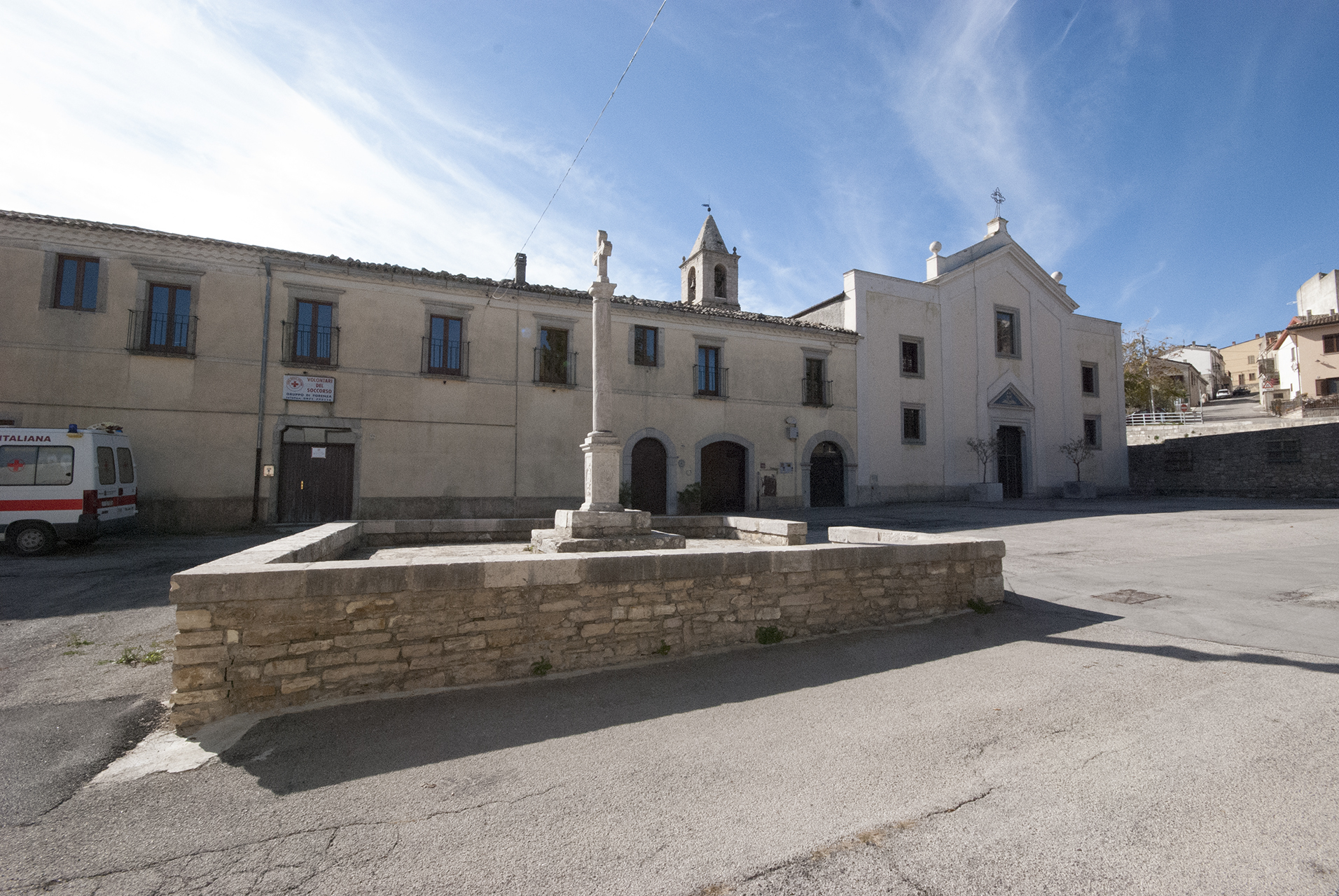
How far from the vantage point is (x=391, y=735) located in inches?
141

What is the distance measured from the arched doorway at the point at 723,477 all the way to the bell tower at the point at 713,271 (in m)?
7.36

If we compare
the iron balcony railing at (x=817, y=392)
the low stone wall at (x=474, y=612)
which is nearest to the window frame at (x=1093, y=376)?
the iron balcony railing at (x=817, y=392)

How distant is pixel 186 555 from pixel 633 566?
29.6 feet

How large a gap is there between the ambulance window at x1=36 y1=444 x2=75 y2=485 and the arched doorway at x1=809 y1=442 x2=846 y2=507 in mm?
17413

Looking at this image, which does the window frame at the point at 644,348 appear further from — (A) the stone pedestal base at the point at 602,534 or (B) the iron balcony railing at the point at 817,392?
(A) the stone pedestal base at the point at 602,534

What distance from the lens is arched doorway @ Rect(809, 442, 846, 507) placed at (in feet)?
65.9

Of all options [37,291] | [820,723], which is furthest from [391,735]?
[37,291]

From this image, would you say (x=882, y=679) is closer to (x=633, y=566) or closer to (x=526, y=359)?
(x=633, y=566)

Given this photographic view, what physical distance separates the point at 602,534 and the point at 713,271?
63.0 feet

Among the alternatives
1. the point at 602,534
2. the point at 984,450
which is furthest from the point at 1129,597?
the point at 984,450

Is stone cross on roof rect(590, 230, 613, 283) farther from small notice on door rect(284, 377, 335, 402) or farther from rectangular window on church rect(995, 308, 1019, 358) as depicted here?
rectangular window on church rect(995, 308, 1019, 358)

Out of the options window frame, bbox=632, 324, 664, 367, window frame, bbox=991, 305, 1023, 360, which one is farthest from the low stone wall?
window frame, bbox=991, 305, 1023, 360

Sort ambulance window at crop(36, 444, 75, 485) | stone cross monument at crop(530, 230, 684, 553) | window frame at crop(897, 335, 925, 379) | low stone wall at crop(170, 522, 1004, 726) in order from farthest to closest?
window frame at crop(897, 335, 925, 379) → ambulance window at crop(36, 444, 75, 485) → stone cross monument at crop(530, 230, 684, 553) → low stone wall at crop(170, 522, 1004, 726)

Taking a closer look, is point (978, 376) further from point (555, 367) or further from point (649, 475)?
point (555, 367)
